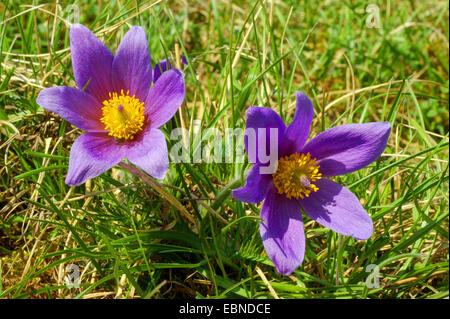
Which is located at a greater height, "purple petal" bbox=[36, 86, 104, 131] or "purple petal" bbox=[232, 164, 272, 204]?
"purple petal" bbox=[36, 86, 104, 131]

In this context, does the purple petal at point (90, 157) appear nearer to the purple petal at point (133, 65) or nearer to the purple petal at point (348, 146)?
the purple petal at point (133, 65)

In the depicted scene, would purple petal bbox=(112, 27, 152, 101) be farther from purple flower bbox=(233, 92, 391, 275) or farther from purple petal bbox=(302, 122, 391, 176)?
purple petal bbox=(302, 122, 391, 176)

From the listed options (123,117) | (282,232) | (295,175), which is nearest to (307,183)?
(295,175)

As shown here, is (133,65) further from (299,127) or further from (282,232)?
(282,232)

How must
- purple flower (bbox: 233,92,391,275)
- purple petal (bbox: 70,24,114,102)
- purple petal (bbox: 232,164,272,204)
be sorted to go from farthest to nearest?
purple petal (bbox: 70,24,114,102) < purple flower (bbox: 233,92,391,275) < purple petal (bbox: 232,164,272,204)

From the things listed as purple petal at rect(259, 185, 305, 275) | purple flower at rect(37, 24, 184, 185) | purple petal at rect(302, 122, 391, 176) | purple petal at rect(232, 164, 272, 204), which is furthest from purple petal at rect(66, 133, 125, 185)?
purple petal at rect(302, 122, 391, 176)

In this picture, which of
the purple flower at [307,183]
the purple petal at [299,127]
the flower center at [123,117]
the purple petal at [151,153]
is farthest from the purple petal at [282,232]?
the flower center at [123,117]
